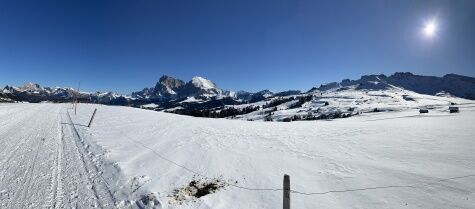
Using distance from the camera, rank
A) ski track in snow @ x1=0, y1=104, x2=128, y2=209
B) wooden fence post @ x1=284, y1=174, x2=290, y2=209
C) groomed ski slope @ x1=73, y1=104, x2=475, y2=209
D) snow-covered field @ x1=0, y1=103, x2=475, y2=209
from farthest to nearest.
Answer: groomed ski slope @ x1=73, y1=104, x2=475, y2=209, snow-covered field @ x1=0, y1=103, x2=475, y2=209, ski track in snow @ x1=0, y1=104, x2=128, y2=209, wooden fence post @ x1=284, y1=174, x2=290, y2=209

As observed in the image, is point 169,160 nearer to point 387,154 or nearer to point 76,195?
point 76,195

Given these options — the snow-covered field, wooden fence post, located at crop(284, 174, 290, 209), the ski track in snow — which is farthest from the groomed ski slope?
wooden fence post, located at crop(284, 174, 290, 209)

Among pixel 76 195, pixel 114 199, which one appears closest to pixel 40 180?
pixel 76 195

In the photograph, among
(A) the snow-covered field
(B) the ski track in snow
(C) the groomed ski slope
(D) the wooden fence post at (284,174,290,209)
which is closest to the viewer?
(D) the wooden fence post at (284,174,290,209)

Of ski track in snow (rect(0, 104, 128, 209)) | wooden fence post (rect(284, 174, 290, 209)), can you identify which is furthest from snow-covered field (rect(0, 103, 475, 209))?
wooden fence post (rect(284, 174, 290, 209))

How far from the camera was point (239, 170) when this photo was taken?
16.5 metres

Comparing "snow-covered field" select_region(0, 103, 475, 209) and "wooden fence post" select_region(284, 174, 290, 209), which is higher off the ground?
"wooden fence post" select_region(284, 174, 290, 209)

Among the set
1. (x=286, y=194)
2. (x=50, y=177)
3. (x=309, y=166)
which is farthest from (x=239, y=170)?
(x=50, y=177)

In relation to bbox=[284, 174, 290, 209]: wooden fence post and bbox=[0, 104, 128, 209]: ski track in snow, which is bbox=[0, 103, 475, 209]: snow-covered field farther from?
bbox=[284, 174, 290, 209]: wooden fence post

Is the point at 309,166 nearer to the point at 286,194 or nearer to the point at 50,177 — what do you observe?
the point at 286,194

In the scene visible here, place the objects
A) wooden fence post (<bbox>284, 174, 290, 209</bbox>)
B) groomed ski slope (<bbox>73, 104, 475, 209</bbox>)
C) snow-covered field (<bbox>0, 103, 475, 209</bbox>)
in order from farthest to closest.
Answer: groomed ski slope (<bbox>73, 104, 475, 209</bbox>)
snow-covered field (<bbox>0, 103, 475, 209</bbox>)
wooden fence post (<bbox>284, 174, 290, 209</bbox>)

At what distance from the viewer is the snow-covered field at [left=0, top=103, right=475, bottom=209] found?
1198cm

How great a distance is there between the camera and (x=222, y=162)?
18.1 m

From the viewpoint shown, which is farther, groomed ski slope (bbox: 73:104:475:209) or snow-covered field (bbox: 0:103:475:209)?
groomed ski slope (bbox: 73:104:475:209)
